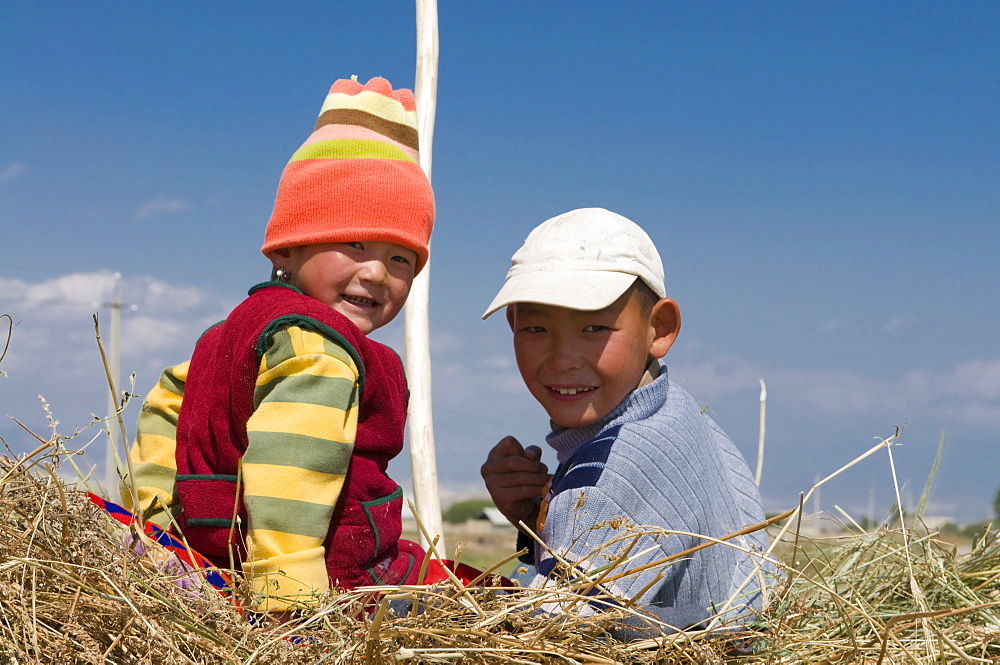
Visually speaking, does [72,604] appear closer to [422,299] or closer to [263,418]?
[263,418]

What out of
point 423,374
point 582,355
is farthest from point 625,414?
point 423,374

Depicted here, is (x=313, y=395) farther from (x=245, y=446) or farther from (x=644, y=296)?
(x=644, y=296)

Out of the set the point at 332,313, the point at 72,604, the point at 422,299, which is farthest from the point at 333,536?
the point at 422,299

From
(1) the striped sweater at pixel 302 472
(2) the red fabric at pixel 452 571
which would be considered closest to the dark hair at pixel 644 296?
(1) the striped sweater at pixel 302 472

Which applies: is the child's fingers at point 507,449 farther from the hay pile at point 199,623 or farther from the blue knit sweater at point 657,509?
the hay pile at point 199,623

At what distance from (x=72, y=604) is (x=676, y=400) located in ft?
5.02

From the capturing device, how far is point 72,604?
157 centimetres

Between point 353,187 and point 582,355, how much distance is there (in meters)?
0.81

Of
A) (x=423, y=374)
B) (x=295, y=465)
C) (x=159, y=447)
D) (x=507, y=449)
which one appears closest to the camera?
(x=295, y=465)

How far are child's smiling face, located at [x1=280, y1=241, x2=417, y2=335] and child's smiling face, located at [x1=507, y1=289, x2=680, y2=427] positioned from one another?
377mm

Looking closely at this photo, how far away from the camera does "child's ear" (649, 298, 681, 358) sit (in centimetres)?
254

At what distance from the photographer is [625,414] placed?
92.9 inches

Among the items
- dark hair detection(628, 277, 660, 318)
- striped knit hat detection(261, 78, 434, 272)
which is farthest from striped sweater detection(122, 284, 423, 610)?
dark hair detection(628, 277, 660, 318)

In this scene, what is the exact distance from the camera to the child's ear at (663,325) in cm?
254
